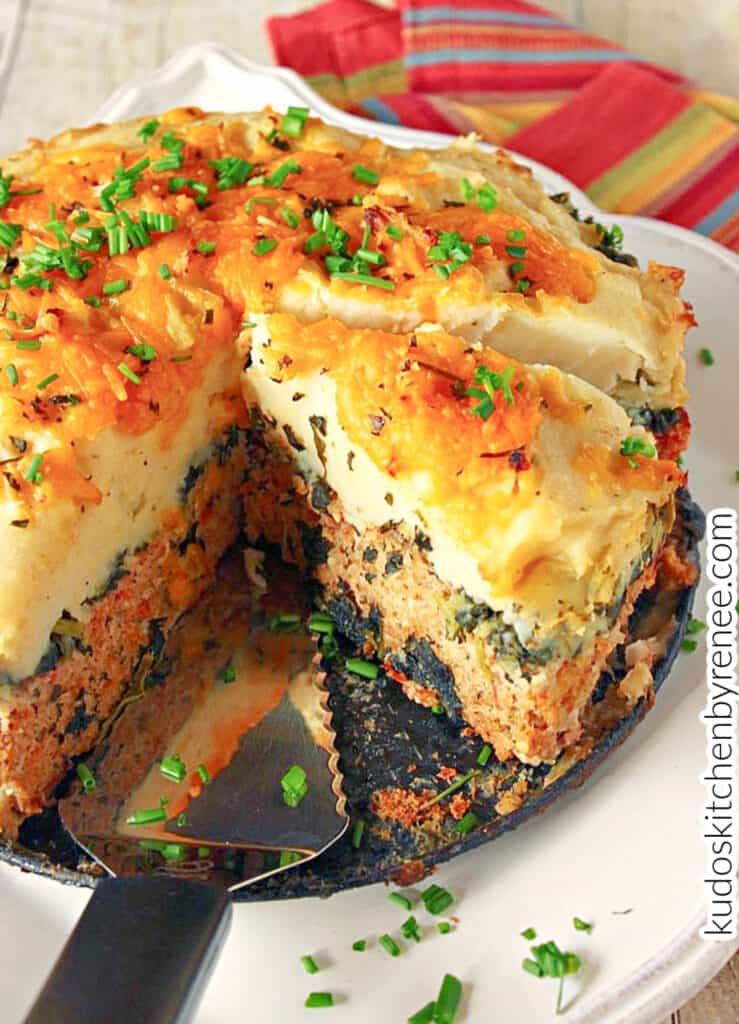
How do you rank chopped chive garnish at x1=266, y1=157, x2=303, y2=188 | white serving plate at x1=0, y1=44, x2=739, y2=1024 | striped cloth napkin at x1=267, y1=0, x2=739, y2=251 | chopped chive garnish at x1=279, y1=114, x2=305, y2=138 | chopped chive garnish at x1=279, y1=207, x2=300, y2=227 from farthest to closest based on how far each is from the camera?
striped cloth napkin at x1=267, y1=0, x2=739, y2=251 < chopped chive garnish at x1=279, y1=114, x2=305, y2=138 < chopped chive garnish at x1=266, y1=157, x2=303, y2=188 < chopped chive garnish at x1=279, y1=207, x2=300, y2=227 < white serving plate at x1=0, y1=44, x2=739, y2=1024

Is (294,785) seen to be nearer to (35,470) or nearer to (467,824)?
(467,824)

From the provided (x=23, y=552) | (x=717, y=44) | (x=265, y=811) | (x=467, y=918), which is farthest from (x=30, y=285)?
(x=717, y=44)

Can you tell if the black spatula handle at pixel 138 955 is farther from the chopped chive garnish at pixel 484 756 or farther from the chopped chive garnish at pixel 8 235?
the chopped chive garnish at pixel 8 235

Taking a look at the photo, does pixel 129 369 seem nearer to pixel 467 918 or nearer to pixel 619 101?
pixel 467 918

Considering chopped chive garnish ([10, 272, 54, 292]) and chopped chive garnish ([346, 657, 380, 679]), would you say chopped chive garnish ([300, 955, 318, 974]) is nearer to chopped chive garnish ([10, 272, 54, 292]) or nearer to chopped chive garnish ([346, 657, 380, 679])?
chopped chive garnish ([346, 657, 380, 679])

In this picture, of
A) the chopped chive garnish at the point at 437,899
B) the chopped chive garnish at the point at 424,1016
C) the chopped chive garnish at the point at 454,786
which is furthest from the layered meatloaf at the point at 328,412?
the chopped chive garnish at the point at 424,1016

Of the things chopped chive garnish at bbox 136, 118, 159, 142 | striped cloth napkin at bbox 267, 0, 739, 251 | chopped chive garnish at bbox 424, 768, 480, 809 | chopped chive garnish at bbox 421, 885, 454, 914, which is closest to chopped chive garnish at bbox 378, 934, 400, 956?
chopped chive garnish at bbox 421, 885, 454, 914
